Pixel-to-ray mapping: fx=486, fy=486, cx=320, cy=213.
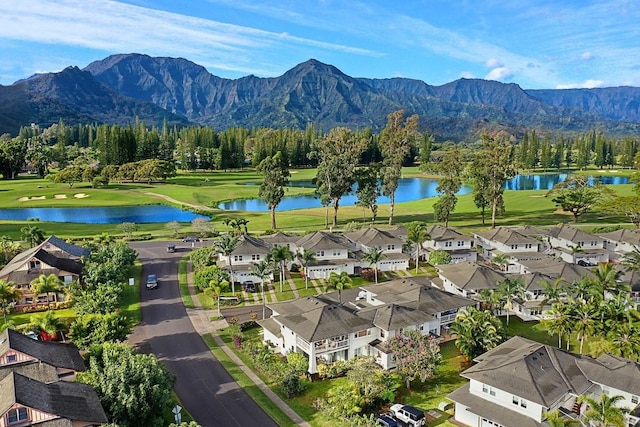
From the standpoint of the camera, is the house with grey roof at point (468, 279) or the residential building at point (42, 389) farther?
the house with grey roof at point (468, 279)

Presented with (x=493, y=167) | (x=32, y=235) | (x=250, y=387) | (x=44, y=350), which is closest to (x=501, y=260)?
(x=493, y=167)

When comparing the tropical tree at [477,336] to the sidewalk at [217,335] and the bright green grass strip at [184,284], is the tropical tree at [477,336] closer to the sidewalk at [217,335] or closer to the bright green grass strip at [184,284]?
the sidewalk at [217,335]

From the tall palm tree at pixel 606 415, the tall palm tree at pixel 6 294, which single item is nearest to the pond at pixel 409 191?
the tall palm tree at pixel 6 294

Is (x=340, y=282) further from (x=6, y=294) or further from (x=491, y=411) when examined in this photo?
(x=6, y=294)

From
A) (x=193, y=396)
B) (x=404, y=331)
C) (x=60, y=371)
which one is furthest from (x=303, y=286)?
(x=60, y=371)

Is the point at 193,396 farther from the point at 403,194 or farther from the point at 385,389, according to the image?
the point at 403,194
